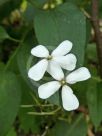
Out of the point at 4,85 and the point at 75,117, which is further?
the point at 75,117

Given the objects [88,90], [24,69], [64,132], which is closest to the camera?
[24,69]

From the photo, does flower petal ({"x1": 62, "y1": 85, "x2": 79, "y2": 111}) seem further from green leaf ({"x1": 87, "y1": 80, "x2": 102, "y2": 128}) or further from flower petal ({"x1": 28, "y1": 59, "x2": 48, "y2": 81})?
green leaf ({"x1": 87, "y1": 80, "x2": 102, "y2": 128})

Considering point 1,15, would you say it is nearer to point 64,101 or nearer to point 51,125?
point 51,125

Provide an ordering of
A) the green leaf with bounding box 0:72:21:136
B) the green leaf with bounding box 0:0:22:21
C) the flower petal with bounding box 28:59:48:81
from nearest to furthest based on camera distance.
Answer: the flower petal with bounding box 28:59:48:81
the green leaf with bounding box 0:72:21:136
the green leaf with bounding box 0:0:22:21

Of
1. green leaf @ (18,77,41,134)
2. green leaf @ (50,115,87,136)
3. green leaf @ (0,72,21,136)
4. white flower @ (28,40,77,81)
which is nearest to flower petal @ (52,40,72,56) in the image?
white flower @ (28,40,77,81)

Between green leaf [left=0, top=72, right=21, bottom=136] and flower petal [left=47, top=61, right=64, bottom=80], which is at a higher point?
flower petal [left=47, top=61, right=64, bottom=80]

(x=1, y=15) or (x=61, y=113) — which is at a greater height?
(x=1, y=15)

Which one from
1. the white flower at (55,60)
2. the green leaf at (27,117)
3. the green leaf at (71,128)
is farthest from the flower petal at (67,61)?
the green leaf at (71,128)

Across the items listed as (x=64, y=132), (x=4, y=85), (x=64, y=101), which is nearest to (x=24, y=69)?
(x=4, y=85)
